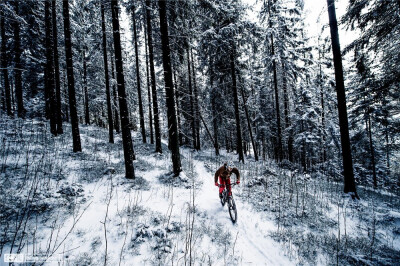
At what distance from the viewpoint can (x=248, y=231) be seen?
224 inches

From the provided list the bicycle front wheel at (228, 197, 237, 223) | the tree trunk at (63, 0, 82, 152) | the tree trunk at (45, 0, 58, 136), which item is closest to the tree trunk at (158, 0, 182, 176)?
the bicycle front wheel at (228, 197, 237, 223)

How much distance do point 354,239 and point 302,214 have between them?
1.58m

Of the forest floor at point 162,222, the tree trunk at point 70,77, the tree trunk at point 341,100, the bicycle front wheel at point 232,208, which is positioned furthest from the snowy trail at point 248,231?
the tree trunk at point 70,77

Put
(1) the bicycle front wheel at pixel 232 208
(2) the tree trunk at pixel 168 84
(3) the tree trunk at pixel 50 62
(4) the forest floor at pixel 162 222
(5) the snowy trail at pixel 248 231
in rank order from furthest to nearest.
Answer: (3) the tree trunk at pixel 50 62 → (2) the tree trunk at pixel 168 84 → (1) the bicycle front wheel at pixel 232 208 → (5) the snowy trail at pixel 248 231 → (4) the forest floor at pixel 162 222

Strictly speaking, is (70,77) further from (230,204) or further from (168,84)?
(230,204)

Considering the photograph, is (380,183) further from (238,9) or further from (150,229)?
(150,229)

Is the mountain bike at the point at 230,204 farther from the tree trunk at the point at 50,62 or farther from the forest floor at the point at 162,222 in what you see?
the tree trunk at the point at 50,62

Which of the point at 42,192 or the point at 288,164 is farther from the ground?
the point at 42,192

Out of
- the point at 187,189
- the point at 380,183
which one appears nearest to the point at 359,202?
the point at 187,189

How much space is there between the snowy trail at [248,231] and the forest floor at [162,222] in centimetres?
3

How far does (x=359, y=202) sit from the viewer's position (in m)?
8.35

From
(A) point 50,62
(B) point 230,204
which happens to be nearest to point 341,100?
(B) point 230,204

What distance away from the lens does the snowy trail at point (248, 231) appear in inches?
180

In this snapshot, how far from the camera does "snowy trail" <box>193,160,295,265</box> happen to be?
457cm
